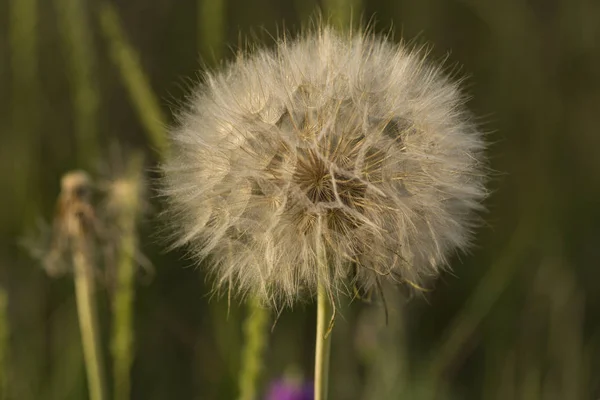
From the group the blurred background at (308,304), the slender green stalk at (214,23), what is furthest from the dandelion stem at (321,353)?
the slender green stalk at (214,23)

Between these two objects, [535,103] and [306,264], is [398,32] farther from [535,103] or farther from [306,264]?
[306,264]

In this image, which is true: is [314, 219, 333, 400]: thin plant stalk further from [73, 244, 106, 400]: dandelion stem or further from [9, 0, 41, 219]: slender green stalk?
[9, 0, 41, 219]: slender green stalk

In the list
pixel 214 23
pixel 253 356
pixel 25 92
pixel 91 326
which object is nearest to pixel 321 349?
pixel 253 356

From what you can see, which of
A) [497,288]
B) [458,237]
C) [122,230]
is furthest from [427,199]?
[497,288]

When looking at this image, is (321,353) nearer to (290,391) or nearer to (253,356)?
(253,356)

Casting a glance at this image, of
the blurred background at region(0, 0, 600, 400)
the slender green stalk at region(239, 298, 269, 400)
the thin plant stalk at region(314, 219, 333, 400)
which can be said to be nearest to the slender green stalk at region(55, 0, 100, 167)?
the blurred background at region(0, 0, 600, 400)

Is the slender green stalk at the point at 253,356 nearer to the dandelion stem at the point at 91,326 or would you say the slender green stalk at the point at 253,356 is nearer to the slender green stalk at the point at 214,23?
the dandelion stem at the point at 91,326

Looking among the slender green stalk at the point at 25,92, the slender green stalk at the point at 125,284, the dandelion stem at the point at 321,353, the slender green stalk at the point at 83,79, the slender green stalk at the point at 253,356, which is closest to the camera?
the dandelion stem at the point at 321,353
